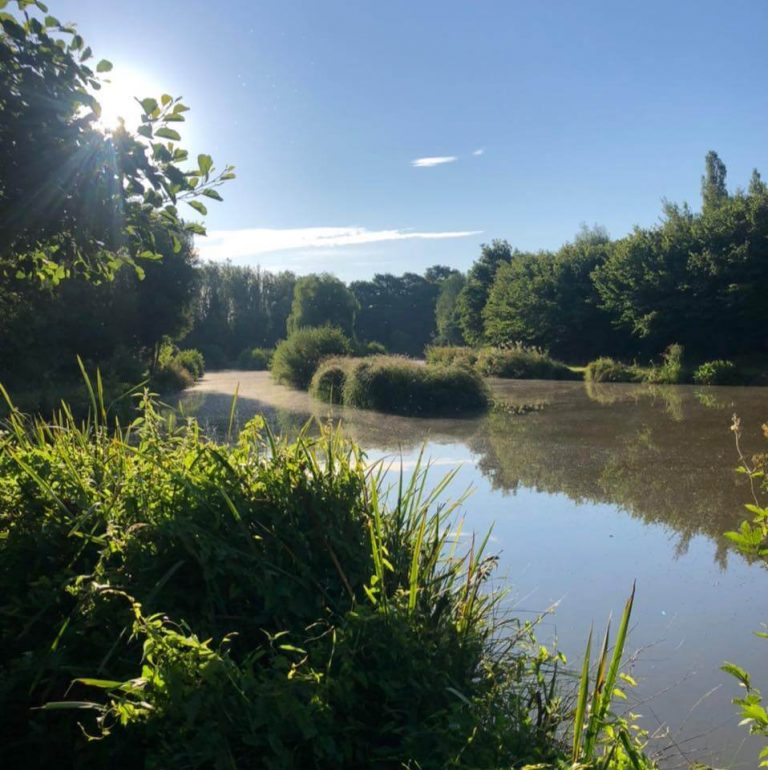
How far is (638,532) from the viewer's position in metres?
6.08

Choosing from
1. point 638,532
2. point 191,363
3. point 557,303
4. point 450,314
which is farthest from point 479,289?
point 638,532

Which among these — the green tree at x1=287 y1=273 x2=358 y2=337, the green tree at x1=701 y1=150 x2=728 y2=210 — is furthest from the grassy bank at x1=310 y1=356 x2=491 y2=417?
the green tree at x1=701 y1=150 x2=728 y2=210

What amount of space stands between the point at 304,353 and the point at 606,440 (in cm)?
1277

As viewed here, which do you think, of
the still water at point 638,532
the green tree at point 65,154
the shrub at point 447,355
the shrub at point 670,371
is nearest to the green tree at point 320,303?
the shrub at point 447,355

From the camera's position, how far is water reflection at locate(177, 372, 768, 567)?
710 centimetres

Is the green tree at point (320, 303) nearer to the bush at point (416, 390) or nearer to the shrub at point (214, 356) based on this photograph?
the shrub at point (214, 356)

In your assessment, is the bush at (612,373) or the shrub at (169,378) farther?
the bush at (612,373)

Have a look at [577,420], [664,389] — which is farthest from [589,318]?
[577,420]

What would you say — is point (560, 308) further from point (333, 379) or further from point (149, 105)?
point (149, 105)


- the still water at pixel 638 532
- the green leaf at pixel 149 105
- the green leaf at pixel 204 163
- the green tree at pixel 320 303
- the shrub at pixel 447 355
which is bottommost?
the still water at pixel 638 532

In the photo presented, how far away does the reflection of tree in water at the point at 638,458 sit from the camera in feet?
22.5

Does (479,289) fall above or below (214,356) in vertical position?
above

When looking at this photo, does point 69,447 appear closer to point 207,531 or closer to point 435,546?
point 207,531

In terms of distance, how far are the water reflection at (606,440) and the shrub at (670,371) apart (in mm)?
2338
